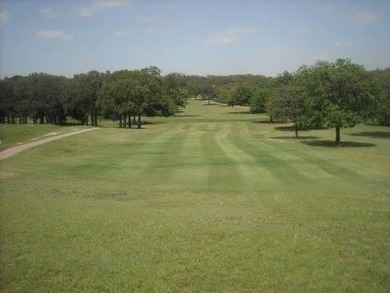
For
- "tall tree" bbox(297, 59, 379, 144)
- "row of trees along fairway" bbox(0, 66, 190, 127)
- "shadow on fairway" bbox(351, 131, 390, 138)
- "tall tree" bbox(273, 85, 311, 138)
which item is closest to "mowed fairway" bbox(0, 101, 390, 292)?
"tall tree" bbox(297, 59, 379, 144)

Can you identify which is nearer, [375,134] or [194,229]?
[194,229]

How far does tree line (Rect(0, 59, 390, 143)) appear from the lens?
50.2m

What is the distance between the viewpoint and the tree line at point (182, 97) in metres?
50.2

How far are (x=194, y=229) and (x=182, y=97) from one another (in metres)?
111

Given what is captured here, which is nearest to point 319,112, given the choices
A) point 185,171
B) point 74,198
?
point 185,171

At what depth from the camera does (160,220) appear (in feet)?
52.3

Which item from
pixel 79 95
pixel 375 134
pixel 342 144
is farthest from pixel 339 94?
pixel 79 95

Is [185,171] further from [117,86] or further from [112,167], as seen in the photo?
[117,86]

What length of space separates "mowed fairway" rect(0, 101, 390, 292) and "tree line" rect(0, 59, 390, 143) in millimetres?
20658

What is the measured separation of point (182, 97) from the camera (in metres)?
124

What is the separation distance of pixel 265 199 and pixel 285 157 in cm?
1813

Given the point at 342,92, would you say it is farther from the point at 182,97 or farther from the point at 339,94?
the point at 182,97

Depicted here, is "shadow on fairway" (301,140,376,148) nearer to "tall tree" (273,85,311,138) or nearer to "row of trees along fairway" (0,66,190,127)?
"tall tree" (273,85,311,138)

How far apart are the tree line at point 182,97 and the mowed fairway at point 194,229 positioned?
20658 millimetres
